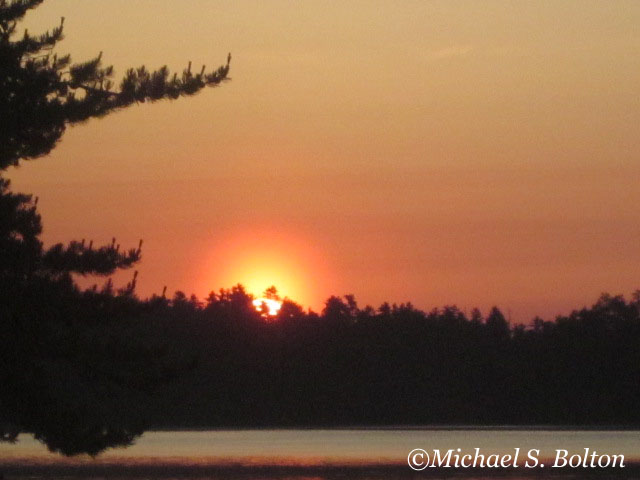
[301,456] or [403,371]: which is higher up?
[403,371]

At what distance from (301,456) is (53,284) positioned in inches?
1183

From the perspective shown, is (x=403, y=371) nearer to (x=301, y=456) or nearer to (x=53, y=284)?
(x=301, y=456)

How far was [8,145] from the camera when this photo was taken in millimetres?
18000

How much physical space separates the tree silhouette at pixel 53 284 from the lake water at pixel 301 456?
56.8ft

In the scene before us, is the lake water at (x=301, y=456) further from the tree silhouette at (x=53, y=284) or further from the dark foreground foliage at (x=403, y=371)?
the dark foreground foliage at (x=403, y=371)

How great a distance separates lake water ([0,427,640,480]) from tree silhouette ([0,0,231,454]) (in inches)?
682

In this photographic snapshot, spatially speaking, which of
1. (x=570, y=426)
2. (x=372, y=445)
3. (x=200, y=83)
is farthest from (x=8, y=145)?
(x=570, y=426)

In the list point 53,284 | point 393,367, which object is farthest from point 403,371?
point 53,284

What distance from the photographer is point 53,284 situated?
18.3 meters

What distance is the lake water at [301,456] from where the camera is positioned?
37.3m

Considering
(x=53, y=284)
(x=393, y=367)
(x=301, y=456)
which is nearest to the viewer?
(x=53, y=284)

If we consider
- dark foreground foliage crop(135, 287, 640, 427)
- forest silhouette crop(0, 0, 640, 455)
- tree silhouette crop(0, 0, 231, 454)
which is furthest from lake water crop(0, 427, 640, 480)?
dark foreground foliage crop(135, 287, 640, 427)

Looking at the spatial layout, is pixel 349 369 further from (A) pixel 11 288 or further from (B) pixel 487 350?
(A) pixel 11 288

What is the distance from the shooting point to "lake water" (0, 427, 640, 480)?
37.3 m
